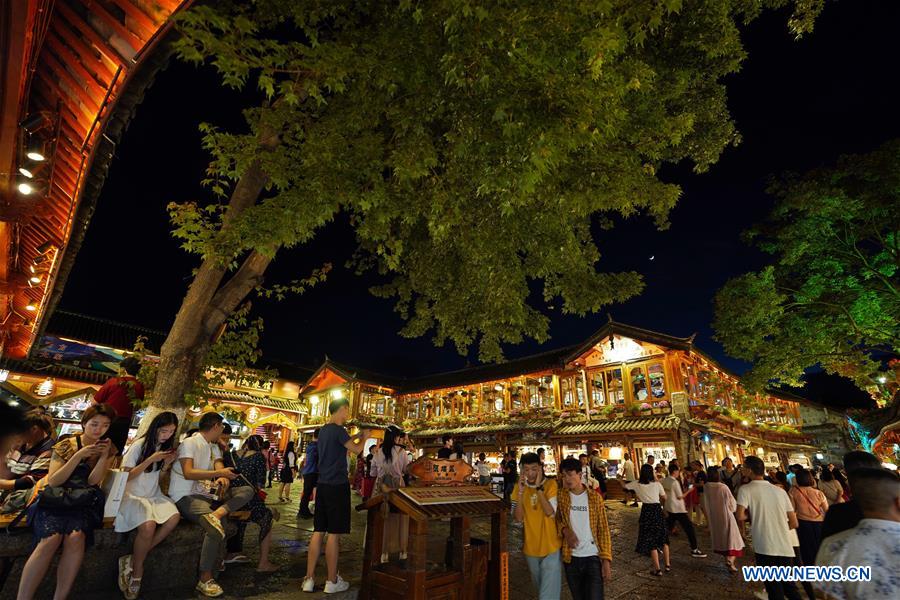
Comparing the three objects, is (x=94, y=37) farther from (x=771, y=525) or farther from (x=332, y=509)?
(x=771, y=525)

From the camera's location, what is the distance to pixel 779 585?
494 cm

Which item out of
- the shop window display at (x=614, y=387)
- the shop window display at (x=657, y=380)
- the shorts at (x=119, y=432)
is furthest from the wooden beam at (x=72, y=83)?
the shop window display at (x=614, y=387)

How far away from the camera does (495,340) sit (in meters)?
10.1

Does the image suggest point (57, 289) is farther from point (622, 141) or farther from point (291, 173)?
point (622, 141)

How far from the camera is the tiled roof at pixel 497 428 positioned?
23172 mm

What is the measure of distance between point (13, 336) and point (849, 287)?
26072 mm

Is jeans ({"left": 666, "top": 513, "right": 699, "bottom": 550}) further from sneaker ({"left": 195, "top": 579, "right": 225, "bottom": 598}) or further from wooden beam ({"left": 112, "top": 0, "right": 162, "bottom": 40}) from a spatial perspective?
wooden beam ({"left": 112, "top": 0, "right": 162, "bottom": 40})

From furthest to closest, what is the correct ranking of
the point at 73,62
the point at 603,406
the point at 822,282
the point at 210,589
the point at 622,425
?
the point at 603,406, the point at 622,425, the point at 822,282, the point at 210,589, the point at 73,62

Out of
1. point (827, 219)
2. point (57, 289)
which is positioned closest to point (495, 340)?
point (57, 289)

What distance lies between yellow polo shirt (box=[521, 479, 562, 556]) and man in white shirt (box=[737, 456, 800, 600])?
9.69ft

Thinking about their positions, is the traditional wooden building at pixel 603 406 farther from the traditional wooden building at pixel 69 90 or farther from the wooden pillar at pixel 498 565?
the traditional wooden building at pixel 69 90

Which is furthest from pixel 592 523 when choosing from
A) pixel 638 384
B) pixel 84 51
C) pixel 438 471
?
pixel 638 384

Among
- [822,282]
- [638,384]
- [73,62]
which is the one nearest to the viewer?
[73,62]

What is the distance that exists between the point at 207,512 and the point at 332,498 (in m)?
1.48
